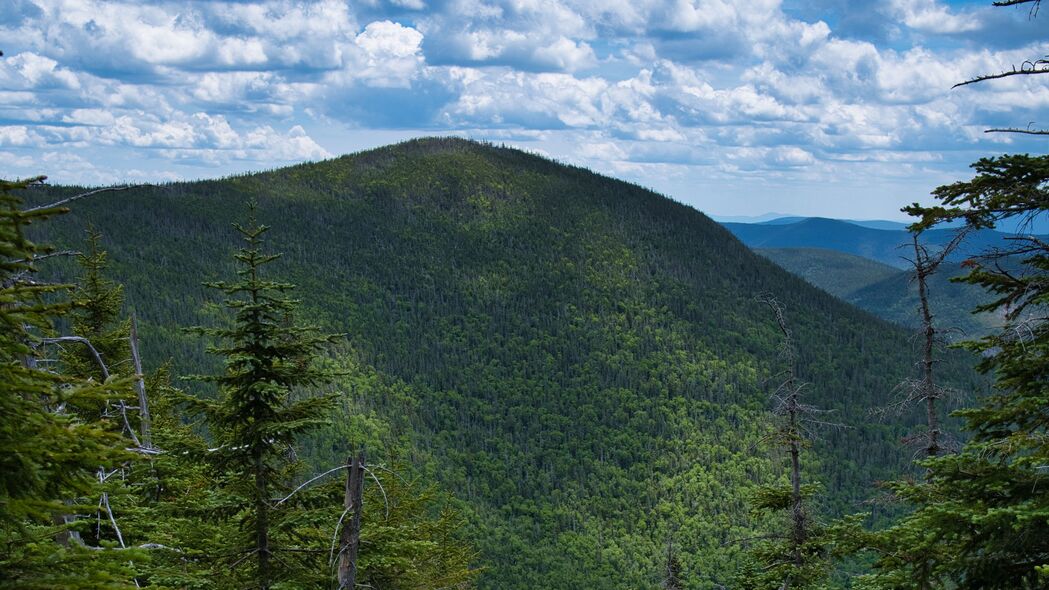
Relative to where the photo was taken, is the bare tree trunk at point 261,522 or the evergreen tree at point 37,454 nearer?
the evergreen tree at point 37,454

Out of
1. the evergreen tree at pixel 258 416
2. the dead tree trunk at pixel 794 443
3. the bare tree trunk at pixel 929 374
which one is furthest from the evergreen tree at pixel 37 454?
the bare tree trunk at pixel 929 374

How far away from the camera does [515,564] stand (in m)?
140

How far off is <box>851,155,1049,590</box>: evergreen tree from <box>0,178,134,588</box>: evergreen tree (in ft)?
29.3

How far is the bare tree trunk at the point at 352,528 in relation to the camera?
1090 centimetres

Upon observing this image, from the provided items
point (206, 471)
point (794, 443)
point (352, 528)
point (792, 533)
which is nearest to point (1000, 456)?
point (352, 528)

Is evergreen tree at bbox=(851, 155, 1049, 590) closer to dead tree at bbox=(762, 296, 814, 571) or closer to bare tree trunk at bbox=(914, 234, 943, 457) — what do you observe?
bare tree trunk at bbox=(914, 234, 943, 457)

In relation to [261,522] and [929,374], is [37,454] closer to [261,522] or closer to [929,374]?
[261,522]

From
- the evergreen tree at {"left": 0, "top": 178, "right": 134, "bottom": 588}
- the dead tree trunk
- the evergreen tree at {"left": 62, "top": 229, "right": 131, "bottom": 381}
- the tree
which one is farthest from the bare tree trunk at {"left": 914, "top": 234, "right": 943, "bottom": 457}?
the evergreen tree at {"left": 62, "top": 229, "right": 131, "bottom": 381}

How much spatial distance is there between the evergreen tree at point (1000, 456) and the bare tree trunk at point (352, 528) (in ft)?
24.2

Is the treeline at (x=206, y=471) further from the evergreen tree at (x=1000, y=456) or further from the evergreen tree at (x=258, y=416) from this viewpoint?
→ the evergreen tree at (x=1000, y=456)

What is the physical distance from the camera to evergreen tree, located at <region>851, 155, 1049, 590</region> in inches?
353

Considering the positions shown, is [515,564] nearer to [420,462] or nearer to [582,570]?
[582,570]

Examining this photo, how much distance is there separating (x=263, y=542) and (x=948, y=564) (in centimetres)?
1083

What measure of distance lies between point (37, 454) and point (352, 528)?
6.00 m
